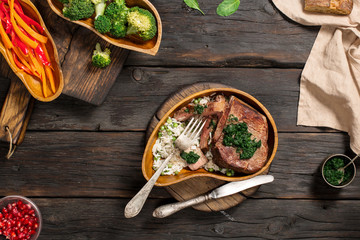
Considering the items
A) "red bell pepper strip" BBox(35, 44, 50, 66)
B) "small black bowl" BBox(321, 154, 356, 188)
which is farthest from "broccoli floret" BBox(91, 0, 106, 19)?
"small black bowl" BBox(321, 154, 356, 188)

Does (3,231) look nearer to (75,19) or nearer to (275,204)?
(75,19)

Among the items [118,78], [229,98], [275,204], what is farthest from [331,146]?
[118,78]

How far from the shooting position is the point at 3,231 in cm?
315

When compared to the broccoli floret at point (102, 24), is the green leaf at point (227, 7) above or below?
above

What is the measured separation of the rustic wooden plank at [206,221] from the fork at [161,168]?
22.2 inches

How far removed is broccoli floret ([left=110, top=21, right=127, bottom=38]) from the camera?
2.74m

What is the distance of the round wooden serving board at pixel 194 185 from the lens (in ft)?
10.0

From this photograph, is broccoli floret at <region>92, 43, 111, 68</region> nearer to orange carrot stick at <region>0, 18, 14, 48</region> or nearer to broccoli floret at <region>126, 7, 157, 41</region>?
broccoli floret at <region>126, 7, 157, 41</region>

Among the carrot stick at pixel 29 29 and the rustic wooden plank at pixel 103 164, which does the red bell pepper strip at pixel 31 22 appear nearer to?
the carrot stick at pixel 29 29

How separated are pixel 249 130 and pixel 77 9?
1627 millimetres

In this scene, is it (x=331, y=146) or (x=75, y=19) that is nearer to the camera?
(x=75, y=19)

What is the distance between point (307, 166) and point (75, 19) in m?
2.45

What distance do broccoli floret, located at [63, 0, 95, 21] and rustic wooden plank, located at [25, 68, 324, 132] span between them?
66cm

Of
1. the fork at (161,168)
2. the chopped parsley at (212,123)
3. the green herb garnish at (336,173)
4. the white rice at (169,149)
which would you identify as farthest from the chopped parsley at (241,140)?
the green herb garnish at (336,173)
